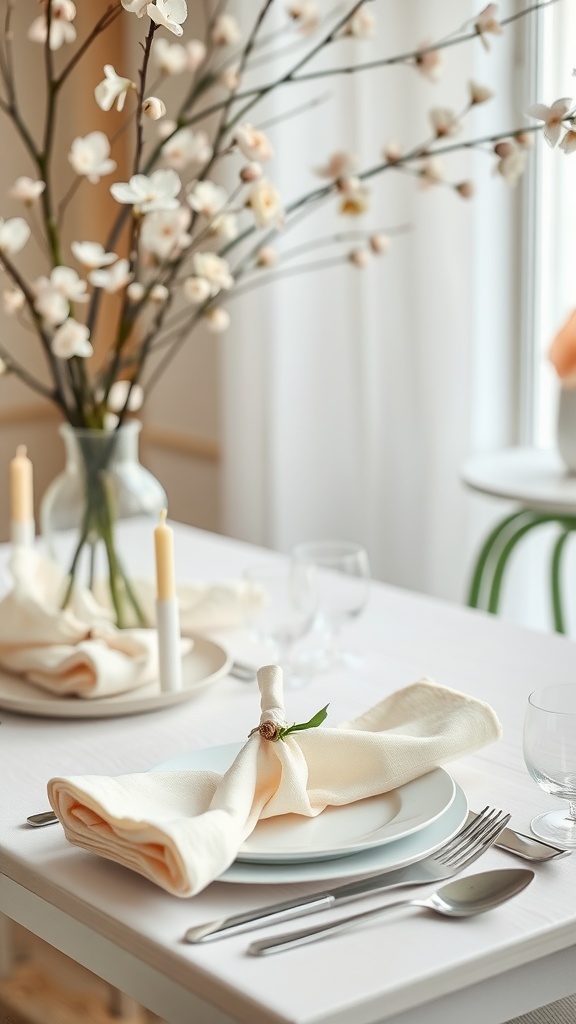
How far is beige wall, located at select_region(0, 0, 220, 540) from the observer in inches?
150

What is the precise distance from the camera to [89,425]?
154 centimetres

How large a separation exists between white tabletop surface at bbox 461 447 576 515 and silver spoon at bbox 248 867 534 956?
1.41 meters

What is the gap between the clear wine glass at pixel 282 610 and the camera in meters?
1.45

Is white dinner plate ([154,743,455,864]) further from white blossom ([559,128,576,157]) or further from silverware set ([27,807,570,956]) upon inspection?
white blossom ([559,128,576,157])

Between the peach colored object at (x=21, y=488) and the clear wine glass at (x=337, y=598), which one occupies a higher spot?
the peach colored object at (x=21, y=488)

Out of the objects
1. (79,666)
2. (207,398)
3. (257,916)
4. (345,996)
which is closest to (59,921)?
(257,916)

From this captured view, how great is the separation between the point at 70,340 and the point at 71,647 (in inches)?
12.4

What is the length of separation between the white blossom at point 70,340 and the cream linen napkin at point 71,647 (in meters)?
0.26

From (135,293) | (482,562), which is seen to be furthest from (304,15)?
(482,562)

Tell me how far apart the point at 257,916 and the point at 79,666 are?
1.65ft

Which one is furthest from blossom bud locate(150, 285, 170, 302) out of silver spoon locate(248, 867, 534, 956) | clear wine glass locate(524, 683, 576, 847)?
silver spoon locate(248, 867, 534, 956)

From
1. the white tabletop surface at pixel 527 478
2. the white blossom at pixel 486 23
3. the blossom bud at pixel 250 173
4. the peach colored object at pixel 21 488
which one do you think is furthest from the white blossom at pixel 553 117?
the white tabletop surface at pixel 527 478

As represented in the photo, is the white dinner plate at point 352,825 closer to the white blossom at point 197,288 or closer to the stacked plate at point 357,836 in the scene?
the stacked plate at point 357,836

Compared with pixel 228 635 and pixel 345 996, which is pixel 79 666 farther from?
pixel 345 996
